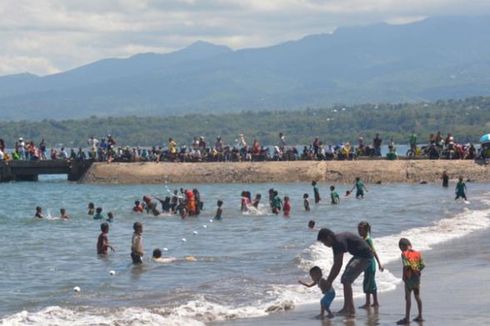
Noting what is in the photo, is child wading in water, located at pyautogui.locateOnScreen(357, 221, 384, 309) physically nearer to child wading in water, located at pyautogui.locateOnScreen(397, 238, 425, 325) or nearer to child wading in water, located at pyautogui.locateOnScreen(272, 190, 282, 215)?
child wading in water, located at pyautogui.locateOnScreen(397, 238, 425, 325)

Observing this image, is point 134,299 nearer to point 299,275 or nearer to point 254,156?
point 299,275

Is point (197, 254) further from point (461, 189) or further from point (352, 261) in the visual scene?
point (461, 189)

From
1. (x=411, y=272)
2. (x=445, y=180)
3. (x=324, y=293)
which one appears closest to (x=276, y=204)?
(x=445, y=180)

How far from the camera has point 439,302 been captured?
18.7 metres

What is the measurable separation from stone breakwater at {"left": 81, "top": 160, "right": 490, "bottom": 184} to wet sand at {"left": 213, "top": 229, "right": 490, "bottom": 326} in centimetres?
3002

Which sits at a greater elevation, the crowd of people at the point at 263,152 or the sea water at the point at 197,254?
the crowd of people at the point at 263,152

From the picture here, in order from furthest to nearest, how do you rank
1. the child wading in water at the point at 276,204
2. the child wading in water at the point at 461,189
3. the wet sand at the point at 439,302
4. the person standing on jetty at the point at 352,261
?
the child wading in water at the point at 461,189
the child wading in water at the point at 276,204
the person standing on jetty at the point at 352,261
the wet sand at the point at 439,302

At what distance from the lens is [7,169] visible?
63.6 m

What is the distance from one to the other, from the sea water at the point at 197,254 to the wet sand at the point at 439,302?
0.70m

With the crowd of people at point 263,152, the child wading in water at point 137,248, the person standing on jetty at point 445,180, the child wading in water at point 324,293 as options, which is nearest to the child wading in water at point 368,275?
the child wading in water at point 324,293

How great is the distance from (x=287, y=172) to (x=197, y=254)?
2951 centimetres

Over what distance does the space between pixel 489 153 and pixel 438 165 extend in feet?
8.19

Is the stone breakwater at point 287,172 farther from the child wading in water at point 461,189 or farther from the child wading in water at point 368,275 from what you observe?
the child wading in water at point 368,275

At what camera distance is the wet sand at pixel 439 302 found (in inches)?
679
